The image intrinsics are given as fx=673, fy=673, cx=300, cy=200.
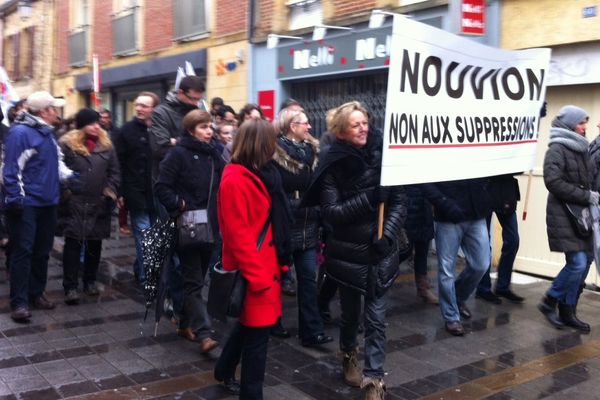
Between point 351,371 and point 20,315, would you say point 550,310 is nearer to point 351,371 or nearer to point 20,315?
point 351,371

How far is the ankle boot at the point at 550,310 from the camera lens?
604 centimetres

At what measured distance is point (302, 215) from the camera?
17.4 ft

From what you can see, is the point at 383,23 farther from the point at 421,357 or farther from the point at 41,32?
the point at 41,32

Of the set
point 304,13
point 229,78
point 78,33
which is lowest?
point 229,78

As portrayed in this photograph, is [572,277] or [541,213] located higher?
[541,213]

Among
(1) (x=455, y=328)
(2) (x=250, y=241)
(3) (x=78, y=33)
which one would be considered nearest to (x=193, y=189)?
(2) (x=250, y=241)

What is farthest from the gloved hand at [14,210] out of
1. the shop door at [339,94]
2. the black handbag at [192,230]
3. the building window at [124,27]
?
the building window at [124,27]

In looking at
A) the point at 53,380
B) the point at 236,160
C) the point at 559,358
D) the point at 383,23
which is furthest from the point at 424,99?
the point at 383,23

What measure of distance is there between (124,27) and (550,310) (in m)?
12.6

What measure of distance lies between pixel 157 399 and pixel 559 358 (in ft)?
10.1

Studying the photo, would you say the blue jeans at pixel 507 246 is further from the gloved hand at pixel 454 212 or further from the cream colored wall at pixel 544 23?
the cream colored wall at pixel 544 23

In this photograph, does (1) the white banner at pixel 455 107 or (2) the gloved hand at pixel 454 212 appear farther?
(2) the gloved hand at pixel 454 212

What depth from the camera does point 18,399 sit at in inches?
161

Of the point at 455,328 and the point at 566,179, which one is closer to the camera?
the point at 455,328
